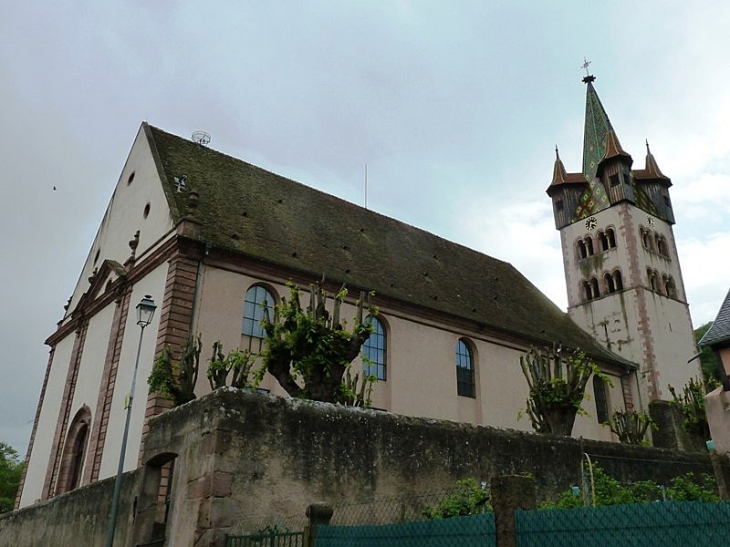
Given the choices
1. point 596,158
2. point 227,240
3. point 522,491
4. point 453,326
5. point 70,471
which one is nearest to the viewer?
point 522,491

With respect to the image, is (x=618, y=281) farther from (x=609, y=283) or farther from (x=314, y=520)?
(x=314, y=520)

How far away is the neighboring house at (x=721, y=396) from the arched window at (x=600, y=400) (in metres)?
10.6

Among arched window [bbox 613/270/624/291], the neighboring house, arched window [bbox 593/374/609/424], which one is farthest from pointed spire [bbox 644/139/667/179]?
the neighboring house

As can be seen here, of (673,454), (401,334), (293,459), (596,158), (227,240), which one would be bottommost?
(293,459)

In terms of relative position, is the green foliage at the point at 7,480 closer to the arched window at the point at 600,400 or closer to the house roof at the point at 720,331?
the arched window at the point at 600,400

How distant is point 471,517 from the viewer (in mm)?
6195

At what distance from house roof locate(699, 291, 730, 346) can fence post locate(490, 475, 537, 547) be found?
1240 cm

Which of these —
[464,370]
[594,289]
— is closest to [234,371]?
[464,370]

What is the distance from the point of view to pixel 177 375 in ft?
53.1

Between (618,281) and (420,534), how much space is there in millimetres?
29113

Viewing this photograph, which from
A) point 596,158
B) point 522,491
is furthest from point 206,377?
point 596,158

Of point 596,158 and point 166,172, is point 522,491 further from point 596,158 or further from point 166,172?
point 596,158

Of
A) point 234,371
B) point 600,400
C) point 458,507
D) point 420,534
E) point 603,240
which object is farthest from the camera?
point 603,240

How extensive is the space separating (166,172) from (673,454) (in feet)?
54.9
